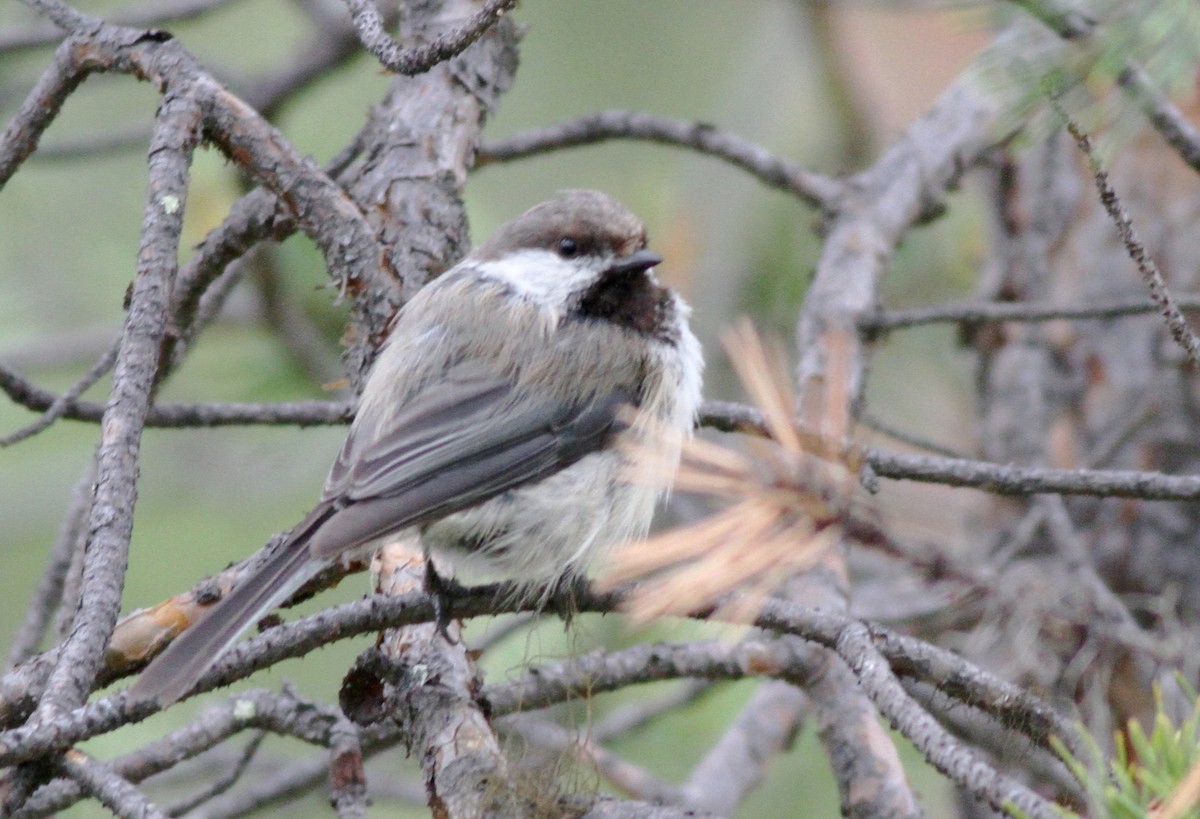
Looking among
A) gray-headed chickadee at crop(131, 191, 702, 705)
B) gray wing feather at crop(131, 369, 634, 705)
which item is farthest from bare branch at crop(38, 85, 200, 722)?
gray-headed chickadee at crop(131, 191, 702, 705)

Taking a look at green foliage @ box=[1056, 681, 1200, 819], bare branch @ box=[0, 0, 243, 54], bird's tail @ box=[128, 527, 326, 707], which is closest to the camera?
green foliage @ box=[1056, 681, 1200, 819]

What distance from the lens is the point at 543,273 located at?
2.78m

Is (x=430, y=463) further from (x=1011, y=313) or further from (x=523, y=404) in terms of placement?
(x=1011, y=313)

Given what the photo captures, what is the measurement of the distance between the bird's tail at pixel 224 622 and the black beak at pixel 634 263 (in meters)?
0.97

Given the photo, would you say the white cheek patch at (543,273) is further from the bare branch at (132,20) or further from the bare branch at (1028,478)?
the bare branch at (132,20)

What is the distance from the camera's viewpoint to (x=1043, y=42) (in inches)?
93.4

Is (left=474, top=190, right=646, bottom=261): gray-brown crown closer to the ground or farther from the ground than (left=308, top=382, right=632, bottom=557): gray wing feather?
farther from the ground

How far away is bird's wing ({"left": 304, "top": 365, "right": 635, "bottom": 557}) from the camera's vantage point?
222 cm

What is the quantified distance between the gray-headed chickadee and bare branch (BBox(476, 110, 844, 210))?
0.98ft

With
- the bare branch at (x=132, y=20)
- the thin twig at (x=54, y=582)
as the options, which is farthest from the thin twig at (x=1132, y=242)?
the bare branch at (x=132, y=20)

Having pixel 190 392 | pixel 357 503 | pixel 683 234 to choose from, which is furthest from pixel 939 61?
pixel 357 503

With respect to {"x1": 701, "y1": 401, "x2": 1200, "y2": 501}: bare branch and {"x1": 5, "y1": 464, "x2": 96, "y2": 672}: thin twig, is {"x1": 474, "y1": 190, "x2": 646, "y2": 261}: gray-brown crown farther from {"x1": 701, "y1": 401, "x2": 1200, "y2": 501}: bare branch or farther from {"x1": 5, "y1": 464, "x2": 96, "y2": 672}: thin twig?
{"x1": 5, "y1": 464, "x2": 96, "y2": 672}: thin twig

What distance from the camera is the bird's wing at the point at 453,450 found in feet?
7.29

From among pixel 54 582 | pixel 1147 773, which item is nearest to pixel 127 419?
pixel 54 582
